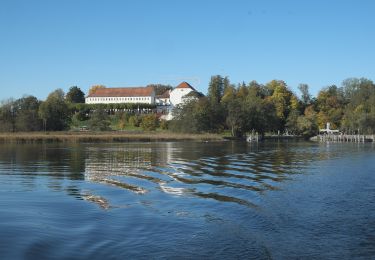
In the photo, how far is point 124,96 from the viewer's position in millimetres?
195500

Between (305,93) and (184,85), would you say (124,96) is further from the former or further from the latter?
(305,93)

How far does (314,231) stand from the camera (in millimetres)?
14500

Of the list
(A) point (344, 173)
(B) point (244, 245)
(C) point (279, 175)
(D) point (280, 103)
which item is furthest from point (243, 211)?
(D) point (280, 103)

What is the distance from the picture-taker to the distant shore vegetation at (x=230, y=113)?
119 metres

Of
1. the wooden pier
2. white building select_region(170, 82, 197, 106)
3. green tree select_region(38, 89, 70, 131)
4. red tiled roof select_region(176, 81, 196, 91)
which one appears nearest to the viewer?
green tree select_region(38, 89, 70, 131)

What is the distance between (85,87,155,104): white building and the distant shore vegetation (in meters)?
17.7

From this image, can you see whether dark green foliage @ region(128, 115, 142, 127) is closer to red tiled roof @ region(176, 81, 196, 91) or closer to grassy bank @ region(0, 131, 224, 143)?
grassy bank @ region(0, 131, 224, 143)

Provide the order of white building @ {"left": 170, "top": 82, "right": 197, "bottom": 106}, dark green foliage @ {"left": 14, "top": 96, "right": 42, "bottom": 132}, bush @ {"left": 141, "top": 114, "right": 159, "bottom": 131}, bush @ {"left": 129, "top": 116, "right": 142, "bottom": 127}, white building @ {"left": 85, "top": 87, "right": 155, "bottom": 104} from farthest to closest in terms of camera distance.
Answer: white building @ {"left": 85, "top": 87, "right": 155, "bottom": 104}
white building @ {"left": 170, "top": 82, "right": 197, "bottom": 106}
bush @ {"left": 129, "top": 116, "right": 142, "bottom": 127}
bush @ {"left": 141, "top": 114, "right": 159, "bottom": 131}
dark green foliage @ {"left": 14, "top": 96, "right": 42, "bottom": 132}

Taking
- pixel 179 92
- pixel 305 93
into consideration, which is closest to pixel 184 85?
pixel 179 92

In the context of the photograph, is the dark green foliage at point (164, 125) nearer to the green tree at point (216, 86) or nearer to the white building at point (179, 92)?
the green tree at point (216, 86)

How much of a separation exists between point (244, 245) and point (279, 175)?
61.6 feet

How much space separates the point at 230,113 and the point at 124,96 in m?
86.1

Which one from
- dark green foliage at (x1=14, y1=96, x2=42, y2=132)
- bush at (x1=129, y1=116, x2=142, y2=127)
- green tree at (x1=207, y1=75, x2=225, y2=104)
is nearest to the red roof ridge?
green tree at (x1=207, y1=75, x2=225, y2=104)

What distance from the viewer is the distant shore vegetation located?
4697 inches
